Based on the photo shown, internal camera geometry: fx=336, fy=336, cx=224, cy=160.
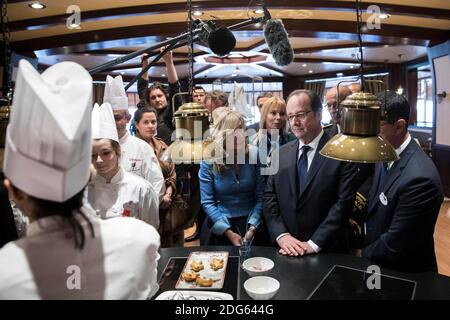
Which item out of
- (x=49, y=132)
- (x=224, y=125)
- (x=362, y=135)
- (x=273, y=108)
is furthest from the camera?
(x=273, y=108)

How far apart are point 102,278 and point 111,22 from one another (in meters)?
4.17

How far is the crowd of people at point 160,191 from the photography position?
0.68 meters

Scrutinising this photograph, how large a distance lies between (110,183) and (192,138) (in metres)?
0.75

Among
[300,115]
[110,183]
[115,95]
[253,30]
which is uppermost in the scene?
[253,30]

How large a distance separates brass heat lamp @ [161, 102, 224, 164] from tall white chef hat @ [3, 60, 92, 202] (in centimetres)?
63

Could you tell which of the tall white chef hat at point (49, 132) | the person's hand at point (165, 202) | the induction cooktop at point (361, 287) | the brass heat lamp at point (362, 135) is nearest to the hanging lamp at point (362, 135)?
the brass heat lamp at point (362, 135)

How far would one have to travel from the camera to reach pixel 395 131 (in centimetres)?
173

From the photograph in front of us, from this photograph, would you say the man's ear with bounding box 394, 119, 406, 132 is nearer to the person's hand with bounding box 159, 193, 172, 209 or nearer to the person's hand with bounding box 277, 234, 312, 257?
the person's hand with bounding box 277, 234, 312, 257

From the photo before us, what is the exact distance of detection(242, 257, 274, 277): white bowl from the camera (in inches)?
61.6

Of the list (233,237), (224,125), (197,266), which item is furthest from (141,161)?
(197,266)

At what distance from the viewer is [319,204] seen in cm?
193

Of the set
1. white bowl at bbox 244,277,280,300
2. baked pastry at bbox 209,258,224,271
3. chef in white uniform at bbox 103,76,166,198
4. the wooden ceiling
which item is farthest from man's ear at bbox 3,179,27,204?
the wooden ceiling

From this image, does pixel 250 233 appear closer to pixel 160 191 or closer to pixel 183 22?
pixel 160 191

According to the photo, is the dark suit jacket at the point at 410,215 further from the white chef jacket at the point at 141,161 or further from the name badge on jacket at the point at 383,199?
the white chef jacket at the point at 141,161
